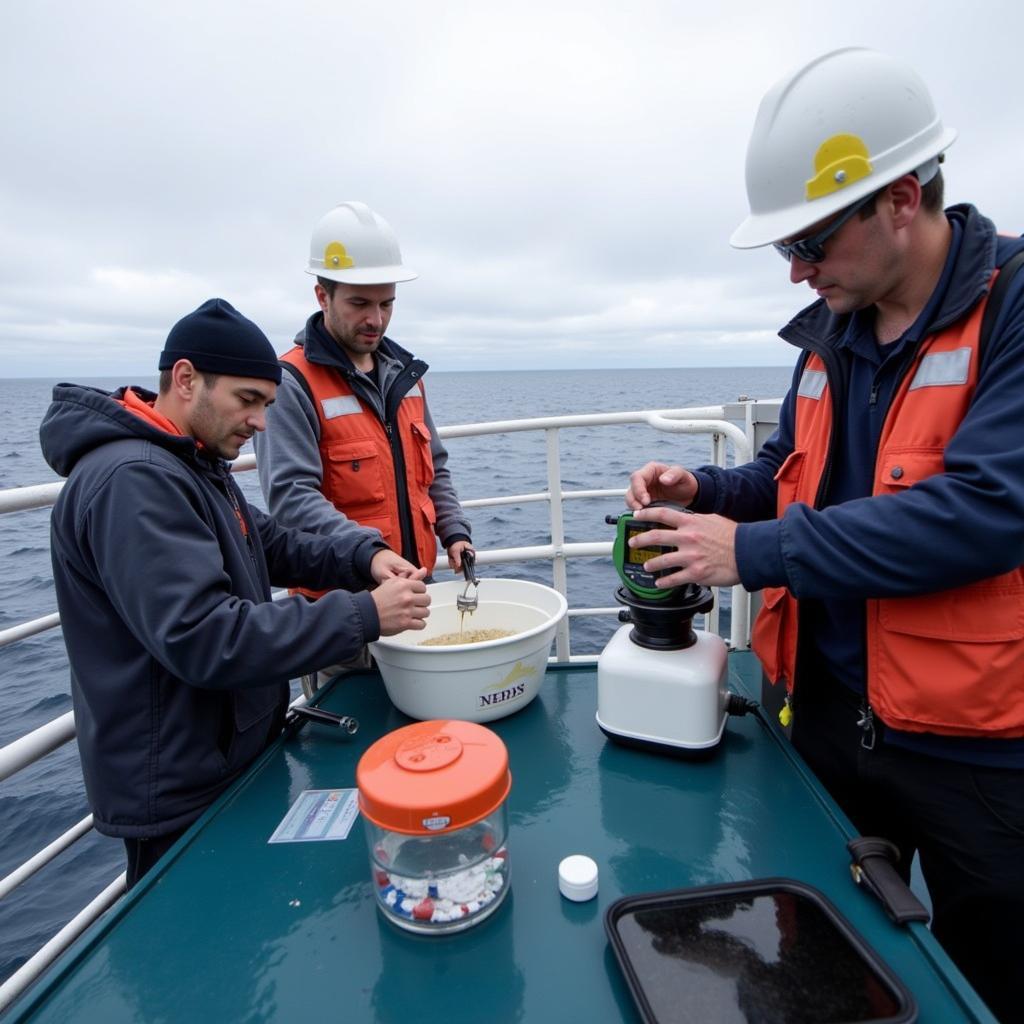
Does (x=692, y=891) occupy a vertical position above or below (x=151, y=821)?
above

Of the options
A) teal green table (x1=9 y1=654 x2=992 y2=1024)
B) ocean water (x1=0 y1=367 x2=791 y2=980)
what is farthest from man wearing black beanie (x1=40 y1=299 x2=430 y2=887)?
ocean water (x1=0 y1=367 x2=791 y2=980)

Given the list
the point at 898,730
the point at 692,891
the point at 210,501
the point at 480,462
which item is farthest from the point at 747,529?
the point at 480,462

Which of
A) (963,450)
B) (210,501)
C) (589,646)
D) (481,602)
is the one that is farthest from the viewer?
(589,646)

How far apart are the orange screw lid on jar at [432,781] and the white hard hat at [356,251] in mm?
1766

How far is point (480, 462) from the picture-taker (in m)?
19.6

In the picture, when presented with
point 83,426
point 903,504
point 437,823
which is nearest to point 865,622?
point 903,504

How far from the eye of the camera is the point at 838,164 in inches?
46.7

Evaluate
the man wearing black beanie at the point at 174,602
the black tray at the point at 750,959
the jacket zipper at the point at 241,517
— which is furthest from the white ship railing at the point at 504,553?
the black tray at the point at 750,959

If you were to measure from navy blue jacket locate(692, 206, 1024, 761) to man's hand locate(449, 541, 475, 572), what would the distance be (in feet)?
3.90

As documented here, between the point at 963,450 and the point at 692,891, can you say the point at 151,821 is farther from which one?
the point at 963,450

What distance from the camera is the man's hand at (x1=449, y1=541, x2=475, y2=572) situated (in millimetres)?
2340

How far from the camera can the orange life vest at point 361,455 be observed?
238 cm

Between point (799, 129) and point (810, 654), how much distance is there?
1088 millimetres

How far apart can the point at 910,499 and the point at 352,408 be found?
6.03ft
